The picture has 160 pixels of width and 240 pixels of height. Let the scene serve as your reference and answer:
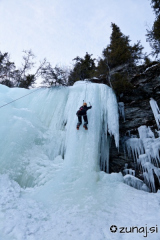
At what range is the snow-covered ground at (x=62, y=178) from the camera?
245 centimetres

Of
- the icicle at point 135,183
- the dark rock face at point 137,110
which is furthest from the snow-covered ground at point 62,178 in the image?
the dark rock face at point 137,110

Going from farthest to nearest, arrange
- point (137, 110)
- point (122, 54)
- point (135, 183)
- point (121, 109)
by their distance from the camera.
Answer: point (122, 54) → point (121, 109) → point (137, 110) → point (135, 183)

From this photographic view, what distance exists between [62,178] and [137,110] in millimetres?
4695

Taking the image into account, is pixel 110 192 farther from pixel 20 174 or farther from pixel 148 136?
pixel 148 136

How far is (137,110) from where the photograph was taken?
21.2 ft

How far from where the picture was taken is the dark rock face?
19.5 ft

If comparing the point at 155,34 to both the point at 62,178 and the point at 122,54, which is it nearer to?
the point at 122,54

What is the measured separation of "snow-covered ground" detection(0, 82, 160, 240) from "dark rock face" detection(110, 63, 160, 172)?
0.73 metres

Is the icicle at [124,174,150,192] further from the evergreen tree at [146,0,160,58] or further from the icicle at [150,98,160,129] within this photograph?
the evergreen tree at [146,0,160,58]

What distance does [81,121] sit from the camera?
5586mm

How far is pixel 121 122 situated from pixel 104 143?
4.75ft

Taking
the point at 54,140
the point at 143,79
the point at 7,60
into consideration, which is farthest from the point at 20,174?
the point at 7,60
